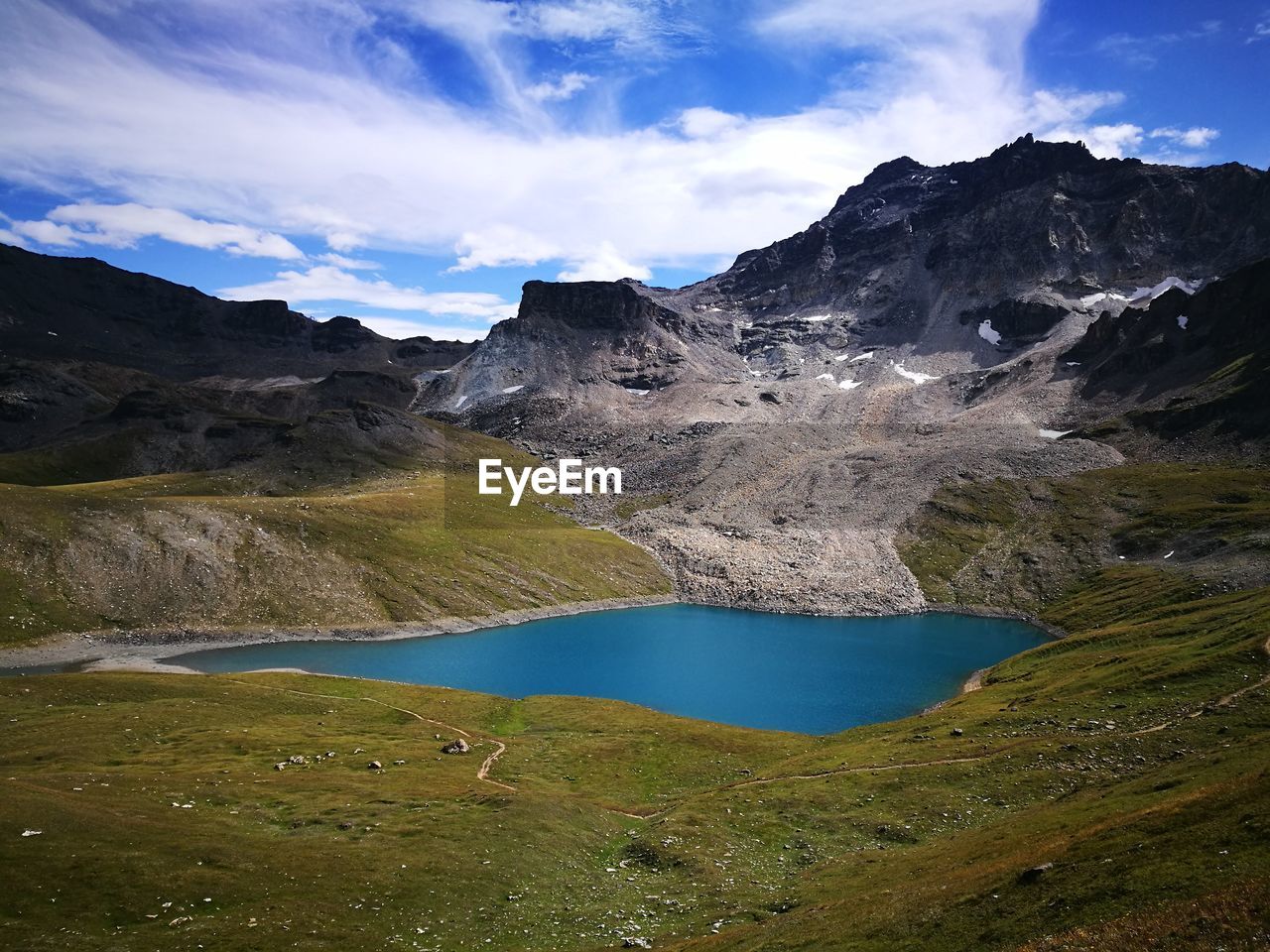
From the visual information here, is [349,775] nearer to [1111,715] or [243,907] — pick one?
[243,907]

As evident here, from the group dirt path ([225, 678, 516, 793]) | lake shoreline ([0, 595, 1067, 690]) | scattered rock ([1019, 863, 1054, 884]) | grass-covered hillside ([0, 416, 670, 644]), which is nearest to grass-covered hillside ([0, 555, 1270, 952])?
scattered rock ([1019, 863, 1054, 884])

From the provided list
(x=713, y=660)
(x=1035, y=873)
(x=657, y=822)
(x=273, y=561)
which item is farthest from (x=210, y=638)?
(x=1035, y=873)

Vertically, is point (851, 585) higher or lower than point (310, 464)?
lower

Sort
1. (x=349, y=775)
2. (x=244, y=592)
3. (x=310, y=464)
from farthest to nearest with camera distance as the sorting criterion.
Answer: (x=310, y=464) < (x=244, y=592) < (x=349, y=775)

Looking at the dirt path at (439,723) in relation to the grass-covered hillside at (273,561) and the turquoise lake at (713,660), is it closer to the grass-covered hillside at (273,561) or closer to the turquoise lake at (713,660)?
the turquoise lake at (713,660)

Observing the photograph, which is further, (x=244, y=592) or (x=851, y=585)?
(x=851, y=585)

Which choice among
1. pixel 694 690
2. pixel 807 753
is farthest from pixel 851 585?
pixel 807 753

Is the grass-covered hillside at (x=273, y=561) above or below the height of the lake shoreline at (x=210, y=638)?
above

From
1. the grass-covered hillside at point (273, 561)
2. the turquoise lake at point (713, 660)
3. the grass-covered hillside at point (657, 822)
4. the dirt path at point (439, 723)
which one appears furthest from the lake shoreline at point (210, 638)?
the grass-covered hillside at point (657, 822)
